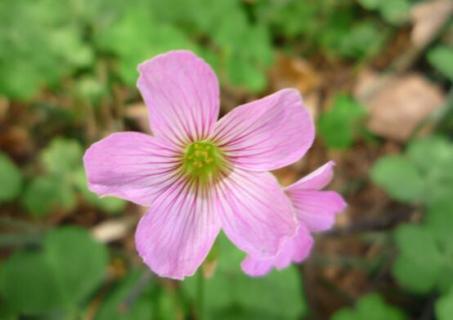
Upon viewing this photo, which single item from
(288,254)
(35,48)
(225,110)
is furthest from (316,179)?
(225,110)

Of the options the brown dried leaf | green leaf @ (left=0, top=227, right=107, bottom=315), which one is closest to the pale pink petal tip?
green leaf @ (left=0, top=227, right=107, bottom=315)

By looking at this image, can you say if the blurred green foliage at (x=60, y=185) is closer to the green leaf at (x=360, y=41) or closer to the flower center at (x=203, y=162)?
the flower center at (x=203, y=162)

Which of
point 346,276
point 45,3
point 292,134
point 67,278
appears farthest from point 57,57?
point 292,134

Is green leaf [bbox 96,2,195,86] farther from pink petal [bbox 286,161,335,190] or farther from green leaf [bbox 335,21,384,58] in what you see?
pink petal [bbox 286,161,335,190]

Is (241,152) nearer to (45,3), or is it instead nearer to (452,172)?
(452,172)

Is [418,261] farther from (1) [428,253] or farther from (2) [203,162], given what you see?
(2) [203,162]

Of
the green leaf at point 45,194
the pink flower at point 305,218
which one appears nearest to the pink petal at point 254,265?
the pink flower at point 305,218
